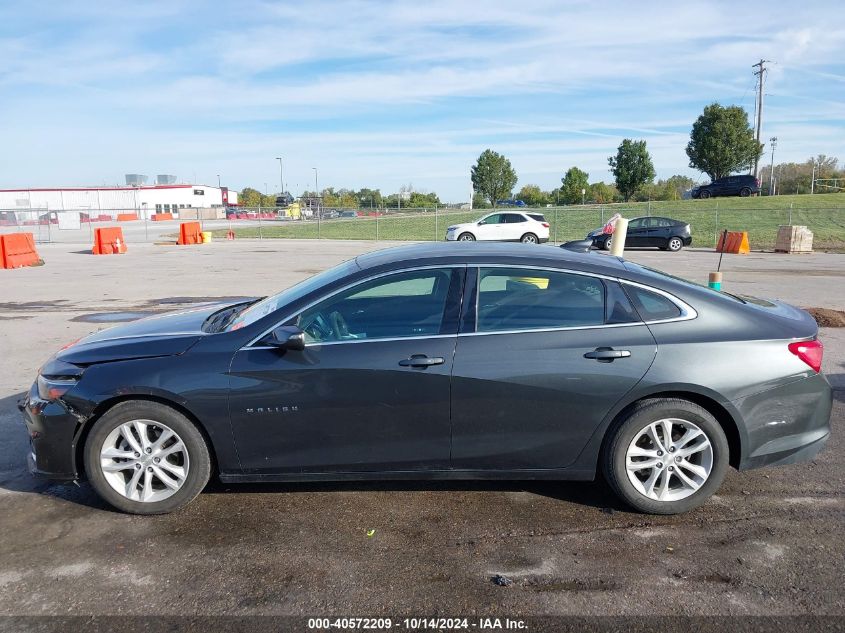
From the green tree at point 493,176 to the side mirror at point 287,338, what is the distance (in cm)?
9210

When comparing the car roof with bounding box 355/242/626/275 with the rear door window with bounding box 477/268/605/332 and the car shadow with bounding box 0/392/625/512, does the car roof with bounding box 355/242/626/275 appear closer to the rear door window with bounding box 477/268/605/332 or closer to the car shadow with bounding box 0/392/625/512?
the rear door window with bounding box 477/268/605/332

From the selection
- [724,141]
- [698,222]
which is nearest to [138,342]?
[698,222]

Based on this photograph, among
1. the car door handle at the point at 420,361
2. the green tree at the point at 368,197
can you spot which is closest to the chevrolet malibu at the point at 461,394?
the car door handle at the point at 420,361

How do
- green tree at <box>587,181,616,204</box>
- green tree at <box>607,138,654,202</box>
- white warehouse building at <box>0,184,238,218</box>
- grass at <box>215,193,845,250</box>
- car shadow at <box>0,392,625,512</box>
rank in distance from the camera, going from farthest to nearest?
green tree at <box>587,181,616,204</box> < white warehouse building at <box>0,184,238,218</box> < green tree at <box>607,138,654,202</box> < grass at <box>215,193,845,250</box> < car shadow at <box>0,392,625,512</box>

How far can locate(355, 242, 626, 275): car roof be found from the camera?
13.1 feet

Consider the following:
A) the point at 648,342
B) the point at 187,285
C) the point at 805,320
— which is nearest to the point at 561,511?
the point at 648,342

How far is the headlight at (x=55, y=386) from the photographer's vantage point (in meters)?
3.82

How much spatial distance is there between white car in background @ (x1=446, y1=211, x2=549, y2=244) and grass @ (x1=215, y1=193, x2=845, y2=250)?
5445 mm

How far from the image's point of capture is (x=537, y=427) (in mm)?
3775

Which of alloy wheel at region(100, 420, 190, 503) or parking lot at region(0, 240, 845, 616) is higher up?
alloy wheel at region(100, 420, 190, 503)

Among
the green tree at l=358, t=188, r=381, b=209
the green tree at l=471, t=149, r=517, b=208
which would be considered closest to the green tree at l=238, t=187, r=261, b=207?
the green tree at l=358, t=188, r=381, b=209

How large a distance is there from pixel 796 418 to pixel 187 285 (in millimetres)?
13301

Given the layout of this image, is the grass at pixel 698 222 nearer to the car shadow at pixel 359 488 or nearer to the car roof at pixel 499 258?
the car roof at pixel 499 258

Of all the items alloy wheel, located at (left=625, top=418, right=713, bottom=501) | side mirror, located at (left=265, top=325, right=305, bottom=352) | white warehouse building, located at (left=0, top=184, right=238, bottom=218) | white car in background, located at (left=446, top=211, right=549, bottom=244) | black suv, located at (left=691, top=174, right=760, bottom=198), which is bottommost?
alloy wheel, located at (left=625, top=418, right=713, bottom=501)
